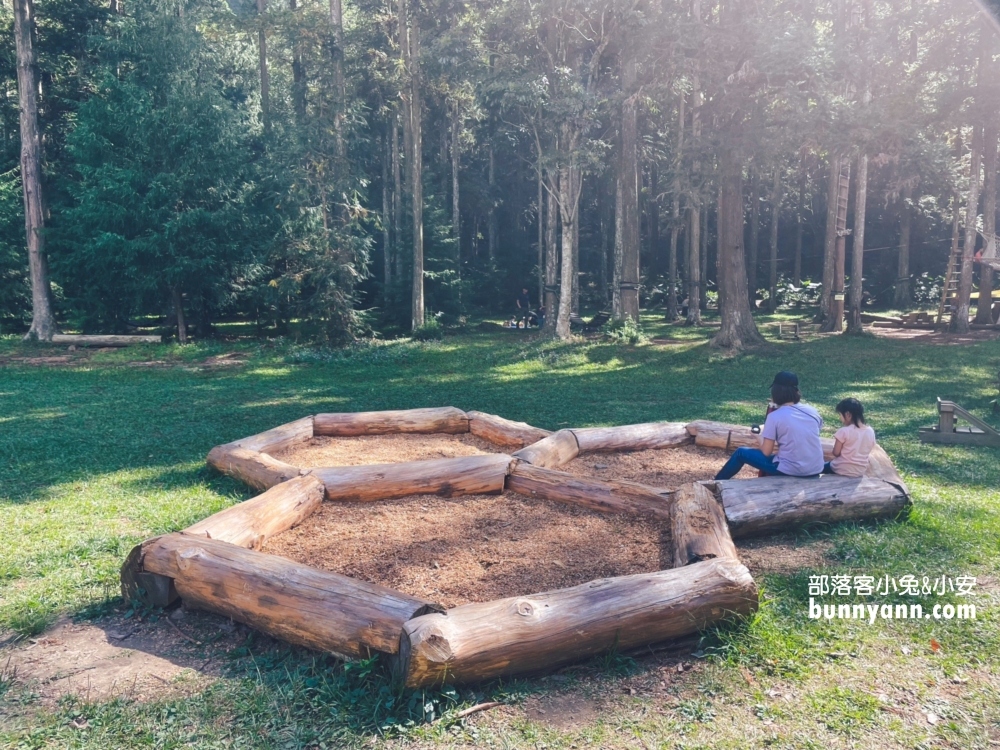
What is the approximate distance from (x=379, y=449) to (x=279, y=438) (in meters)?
1.12

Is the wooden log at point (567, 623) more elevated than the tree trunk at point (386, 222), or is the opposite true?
the tree trunk at point (386, 222)

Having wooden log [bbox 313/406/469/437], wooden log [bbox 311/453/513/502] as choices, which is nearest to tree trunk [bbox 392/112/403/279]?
wooden log [bbox 313/406/469/437]

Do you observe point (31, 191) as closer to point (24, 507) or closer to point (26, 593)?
point (24, 507)

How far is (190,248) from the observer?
21.0m

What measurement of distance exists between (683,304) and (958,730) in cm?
3081

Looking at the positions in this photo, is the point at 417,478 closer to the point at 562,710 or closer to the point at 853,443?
the point at 562,710

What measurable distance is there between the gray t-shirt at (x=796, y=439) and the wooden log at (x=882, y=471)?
57cm

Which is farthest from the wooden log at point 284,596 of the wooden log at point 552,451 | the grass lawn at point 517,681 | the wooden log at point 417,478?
the wooden log at point 552,451

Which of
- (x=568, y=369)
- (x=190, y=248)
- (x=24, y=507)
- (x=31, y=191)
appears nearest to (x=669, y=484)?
(x=24, y=507)

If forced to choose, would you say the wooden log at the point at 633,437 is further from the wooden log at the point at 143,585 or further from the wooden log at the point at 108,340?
the wooden log at the point at 108,340

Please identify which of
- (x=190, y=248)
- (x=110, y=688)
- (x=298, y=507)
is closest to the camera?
(x=110, y=688)

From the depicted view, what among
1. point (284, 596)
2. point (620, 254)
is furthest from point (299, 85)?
point (284, 596)

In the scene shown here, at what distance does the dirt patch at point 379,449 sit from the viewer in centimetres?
877

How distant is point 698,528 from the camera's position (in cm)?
567
